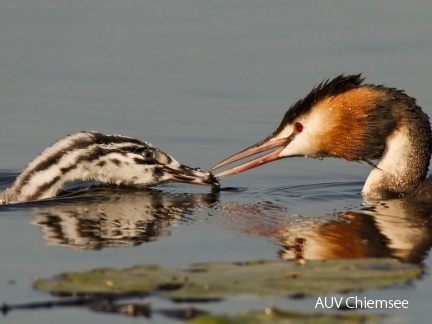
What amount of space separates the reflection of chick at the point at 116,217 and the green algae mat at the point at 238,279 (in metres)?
1.28

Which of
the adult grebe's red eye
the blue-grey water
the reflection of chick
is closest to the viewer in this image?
the blue-grey water

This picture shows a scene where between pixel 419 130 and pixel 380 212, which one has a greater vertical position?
pixel 419 130

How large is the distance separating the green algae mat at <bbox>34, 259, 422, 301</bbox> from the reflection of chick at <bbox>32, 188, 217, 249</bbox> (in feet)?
4.21

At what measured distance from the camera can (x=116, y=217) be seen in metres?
9.41

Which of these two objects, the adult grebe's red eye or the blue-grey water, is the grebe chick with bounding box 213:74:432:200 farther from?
the blue-grey water

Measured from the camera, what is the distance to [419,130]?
10.1m

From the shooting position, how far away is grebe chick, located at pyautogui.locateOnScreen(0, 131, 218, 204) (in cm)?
1036

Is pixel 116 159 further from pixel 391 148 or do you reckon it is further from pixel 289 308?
pixel 289 308

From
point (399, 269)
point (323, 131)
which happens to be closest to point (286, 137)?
point (323, 131)

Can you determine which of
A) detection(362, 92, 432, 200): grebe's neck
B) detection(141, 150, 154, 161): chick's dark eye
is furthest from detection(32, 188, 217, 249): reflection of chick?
detection(362, 92, 432, 200): grebe's neck

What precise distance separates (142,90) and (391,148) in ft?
13.2

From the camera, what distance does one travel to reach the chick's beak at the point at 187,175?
1046 cm

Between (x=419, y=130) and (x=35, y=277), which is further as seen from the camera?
(x=419, y=130)

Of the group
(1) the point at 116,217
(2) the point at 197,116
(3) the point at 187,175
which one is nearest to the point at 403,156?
(3) the point at 187,175
